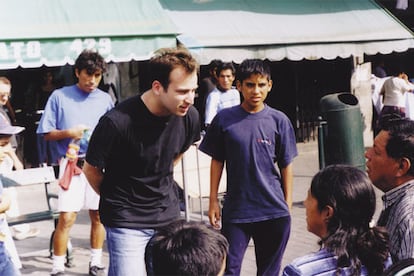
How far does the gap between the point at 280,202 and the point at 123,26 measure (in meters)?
5.07

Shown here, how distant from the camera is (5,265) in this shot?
3.92 m

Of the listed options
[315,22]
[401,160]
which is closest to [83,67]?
[401,160]

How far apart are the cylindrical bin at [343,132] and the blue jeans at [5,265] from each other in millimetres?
4585

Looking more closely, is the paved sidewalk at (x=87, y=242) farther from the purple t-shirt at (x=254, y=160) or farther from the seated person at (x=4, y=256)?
the seated person at (x=4, y=256)

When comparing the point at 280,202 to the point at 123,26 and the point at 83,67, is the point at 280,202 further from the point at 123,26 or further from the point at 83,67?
the point at 123,26

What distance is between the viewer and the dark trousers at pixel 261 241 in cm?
430

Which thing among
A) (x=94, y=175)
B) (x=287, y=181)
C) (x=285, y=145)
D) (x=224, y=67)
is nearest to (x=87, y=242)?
(x=224, y=67)

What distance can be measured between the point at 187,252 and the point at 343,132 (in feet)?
18.5

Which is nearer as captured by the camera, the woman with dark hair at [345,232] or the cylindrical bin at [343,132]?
the woman with dark hair at [345,232]

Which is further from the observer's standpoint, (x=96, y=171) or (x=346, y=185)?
(x=96, y=171)

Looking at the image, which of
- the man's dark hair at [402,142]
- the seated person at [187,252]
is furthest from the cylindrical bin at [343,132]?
the seated person at [187,252]

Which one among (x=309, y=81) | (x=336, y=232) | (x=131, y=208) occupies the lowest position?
(x=309, y=81)

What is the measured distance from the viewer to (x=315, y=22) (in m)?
11.6

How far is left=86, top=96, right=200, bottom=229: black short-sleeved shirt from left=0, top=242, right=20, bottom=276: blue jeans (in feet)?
2.20
